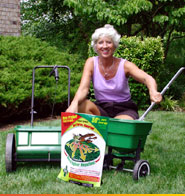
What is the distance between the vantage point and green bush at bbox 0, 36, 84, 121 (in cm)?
579

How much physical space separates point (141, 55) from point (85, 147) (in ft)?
15.8

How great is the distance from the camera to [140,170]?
293 cm

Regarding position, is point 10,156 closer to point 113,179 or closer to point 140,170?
point 113,179

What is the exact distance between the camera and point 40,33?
36.1ft

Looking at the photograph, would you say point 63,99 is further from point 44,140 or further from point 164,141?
point 44,140

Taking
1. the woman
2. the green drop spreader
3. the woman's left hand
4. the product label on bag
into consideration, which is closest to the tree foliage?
the woman

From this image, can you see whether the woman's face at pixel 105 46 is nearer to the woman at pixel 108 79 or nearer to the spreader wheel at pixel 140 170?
the woman at pixel 108 79

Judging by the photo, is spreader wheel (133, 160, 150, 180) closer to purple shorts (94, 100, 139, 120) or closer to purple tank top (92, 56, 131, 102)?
purple shorts (94, 100, 139, 120)

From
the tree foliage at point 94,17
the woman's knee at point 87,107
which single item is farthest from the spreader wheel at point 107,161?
the tree foliage at point 94,17

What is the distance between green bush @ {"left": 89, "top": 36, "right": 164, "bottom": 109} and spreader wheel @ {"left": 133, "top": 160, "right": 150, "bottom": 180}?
14.0ft

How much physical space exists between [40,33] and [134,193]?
357 inches

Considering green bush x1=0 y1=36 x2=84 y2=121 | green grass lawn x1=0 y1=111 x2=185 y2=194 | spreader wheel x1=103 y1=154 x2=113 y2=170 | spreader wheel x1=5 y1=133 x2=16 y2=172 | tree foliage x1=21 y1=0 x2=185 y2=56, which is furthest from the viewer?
tree foliage x1=21 y1=0 x2=185 y2=56

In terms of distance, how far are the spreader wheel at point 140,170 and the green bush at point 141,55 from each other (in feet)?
14.0

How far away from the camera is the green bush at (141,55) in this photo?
7.25m
